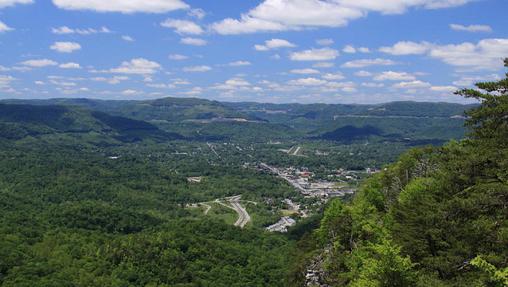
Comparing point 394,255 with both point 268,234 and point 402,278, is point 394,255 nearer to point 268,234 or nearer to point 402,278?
point 402,278

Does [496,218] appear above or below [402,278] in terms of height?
above

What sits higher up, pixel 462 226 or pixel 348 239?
pixel 462 226

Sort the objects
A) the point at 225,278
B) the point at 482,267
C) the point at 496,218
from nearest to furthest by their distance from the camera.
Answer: the point at 482,267 → the point at 496,218 → the point at 225,278

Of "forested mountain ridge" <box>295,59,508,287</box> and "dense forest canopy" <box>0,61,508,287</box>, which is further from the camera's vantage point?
"dense forest canopy" <box>0,61,508,287</box>

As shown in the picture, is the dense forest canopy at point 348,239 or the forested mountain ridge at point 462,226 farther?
the dense forest canopy at point 348,239

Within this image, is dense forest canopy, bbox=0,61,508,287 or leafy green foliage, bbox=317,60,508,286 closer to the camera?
leafy green foliage, bbox=317,60,508,286

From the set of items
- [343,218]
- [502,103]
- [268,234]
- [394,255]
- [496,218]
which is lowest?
[268,234]

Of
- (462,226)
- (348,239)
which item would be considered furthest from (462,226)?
(348,239)

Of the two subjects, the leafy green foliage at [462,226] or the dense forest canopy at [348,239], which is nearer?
the leafy green foliage at [462,226]

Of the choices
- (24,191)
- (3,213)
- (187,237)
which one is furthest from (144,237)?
(24,191)

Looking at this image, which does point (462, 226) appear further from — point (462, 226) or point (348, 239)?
point (348, 239)

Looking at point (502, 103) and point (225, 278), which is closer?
point (502, 103)
